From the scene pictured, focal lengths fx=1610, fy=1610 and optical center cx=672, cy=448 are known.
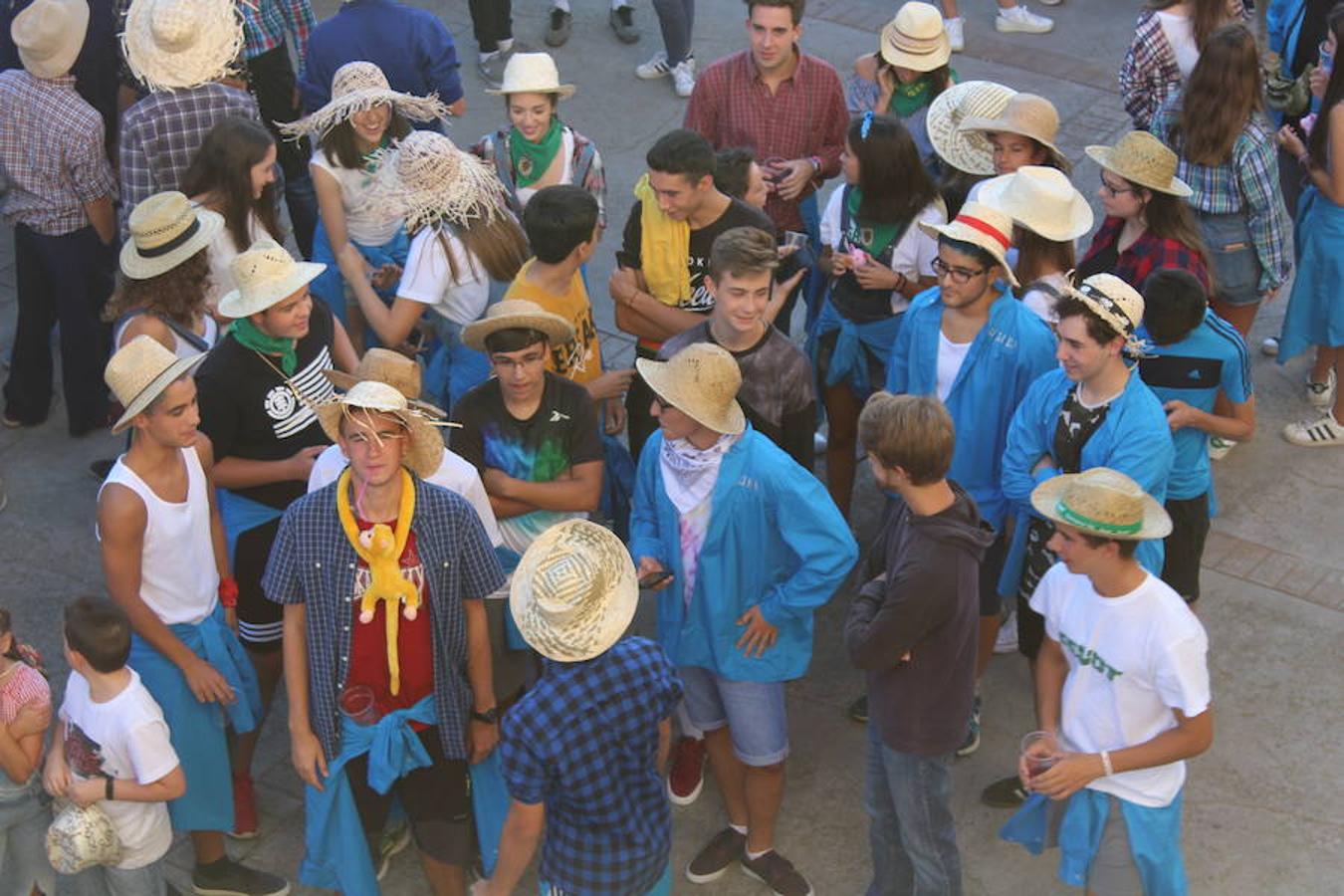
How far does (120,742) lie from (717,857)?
1875mm

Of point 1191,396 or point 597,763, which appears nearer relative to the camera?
point 597,763

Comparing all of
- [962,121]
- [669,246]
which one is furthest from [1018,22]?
[669,246]

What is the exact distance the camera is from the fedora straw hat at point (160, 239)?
17.7 feet

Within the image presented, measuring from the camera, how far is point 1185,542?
531 cm

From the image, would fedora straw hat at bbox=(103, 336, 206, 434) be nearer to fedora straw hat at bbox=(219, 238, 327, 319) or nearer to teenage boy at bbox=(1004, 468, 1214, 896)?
fedora straw hat at bbox=(219, 238, 327, 319)

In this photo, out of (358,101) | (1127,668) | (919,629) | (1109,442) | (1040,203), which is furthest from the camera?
(358,101)

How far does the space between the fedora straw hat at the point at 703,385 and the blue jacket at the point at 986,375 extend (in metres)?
0.95

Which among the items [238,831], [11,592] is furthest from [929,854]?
[11,592]

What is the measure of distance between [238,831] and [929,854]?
7.39 ft

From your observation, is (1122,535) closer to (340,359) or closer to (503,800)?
(503,800)

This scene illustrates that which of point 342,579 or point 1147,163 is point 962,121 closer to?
point 1147,163

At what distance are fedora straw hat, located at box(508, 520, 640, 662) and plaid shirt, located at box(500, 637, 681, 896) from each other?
0.24 ft

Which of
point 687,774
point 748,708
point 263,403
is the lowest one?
point 687,774

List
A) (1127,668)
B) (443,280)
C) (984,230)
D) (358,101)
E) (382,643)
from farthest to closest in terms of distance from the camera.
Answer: (358,101), (443,280), (984,230), (382,643), (1127,668)
